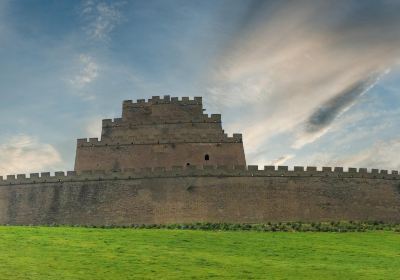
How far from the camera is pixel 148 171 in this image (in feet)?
140

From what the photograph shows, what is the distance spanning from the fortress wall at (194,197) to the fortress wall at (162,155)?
5.64 meters

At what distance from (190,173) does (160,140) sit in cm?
791

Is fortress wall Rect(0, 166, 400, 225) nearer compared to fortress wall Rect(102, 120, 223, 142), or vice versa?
fortress wall Rect(0, 166, 400, 225)

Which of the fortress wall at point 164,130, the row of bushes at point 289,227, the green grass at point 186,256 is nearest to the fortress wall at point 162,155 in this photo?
the fortress wall at point 164,130

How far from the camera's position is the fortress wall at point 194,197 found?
4172 cm

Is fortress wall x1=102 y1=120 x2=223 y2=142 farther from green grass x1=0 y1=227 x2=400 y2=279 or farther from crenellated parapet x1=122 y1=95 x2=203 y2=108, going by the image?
green grass x1=0 y1=227 x2=400 y2=279

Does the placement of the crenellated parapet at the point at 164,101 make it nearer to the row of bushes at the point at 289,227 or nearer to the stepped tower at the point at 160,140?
the stepped tower at the point at 160,140

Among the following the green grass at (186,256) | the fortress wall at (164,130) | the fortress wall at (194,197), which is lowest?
the green grass at (186,256)

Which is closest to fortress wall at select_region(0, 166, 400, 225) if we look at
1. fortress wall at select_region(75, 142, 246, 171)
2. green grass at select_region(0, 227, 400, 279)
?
fortress wall at select_region(75, 142, 246, 171)

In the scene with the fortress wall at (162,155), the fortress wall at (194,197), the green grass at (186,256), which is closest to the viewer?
the green grass at (186,256)

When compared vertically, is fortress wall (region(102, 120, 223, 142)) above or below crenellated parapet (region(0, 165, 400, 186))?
above

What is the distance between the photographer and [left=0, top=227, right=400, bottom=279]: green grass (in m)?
20.3

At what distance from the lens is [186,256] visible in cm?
2355

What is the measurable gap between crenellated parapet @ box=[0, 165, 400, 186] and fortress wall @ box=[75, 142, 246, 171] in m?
5.41
